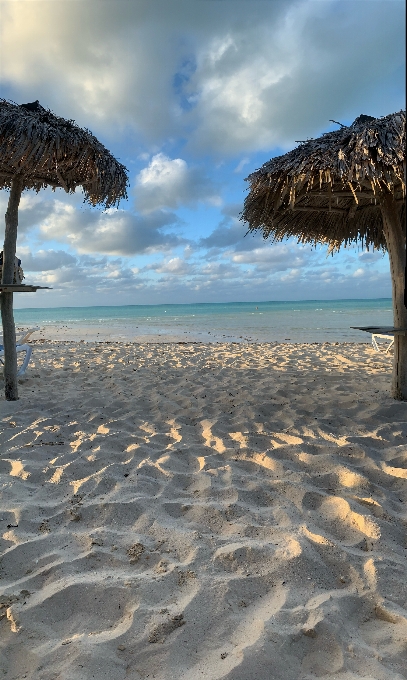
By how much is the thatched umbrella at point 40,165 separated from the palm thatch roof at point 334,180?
1.81 meters

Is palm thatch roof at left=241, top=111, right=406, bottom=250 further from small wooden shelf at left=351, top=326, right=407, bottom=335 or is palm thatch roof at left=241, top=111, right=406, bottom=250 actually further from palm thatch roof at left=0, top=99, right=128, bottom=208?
palm thatch roof at left=0, top=99, right=128, bottom=208

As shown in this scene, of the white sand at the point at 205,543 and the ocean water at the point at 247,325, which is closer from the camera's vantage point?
the white sand at the point at 205,543

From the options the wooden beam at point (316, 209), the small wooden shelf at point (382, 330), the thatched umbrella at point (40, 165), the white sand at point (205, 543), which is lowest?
the white sand at point (205, 543)

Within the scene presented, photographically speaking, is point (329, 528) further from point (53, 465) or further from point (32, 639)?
point (53, 465)

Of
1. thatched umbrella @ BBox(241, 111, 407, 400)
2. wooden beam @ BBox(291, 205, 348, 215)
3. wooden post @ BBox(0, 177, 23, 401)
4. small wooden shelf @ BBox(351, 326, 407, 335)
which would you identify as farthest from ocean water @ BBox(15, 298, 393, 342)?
wooden post @ BBox(0, 177, 23, 401)

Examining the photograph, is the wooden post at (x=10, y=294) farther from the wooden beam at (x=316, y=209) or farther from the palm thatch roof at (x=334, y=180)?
the wooden beam at (x=316, y=209)

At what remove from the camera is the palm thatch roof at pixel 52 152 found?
147 inches

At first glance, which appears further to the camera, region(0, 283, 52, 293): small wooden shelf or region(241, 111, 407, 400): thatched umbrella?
region(0, 283, 52, 293): small wooden shelf

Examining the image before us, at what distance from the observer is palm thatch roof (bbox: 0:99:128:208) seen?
374 centimetres

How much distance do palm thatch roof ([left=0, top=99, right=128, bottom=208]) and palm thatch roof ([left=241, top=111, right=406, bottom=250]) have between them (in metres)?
1.78

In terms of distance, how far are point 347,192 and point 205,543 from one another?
13.4 feet

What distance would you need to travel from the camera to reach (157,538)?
1.93 m

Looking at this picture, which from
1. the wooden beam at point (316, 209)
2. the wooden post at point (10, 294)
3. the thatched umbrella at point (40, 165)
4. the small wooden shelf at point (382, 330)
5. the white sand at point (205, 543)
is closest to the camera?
the white sand at point (205, 543)

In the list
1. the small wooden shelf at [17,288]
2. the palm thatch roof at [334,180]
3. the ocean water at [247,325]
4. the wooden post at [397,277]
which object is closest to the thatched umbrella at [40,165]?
the small wooden shelf at [17,288]
